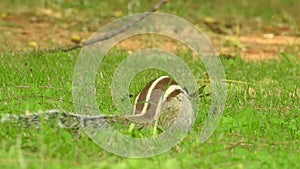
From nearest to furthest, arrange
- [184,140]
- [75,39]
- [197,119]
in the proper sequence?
[184,140] → [197,119] → [75,39]

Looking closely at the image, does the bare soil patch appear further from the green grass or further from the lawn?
the green grass

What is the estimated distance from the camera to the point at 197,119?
15.3 feet

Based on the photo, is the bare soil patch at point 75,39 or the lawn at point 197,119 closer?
the lawn at point 197,119

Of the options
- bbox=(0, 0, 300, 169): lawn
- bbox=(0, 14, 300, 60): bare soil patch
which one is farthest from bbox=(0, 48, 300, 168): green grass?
bbox=(0, 14, 300, 60): bare soil patch

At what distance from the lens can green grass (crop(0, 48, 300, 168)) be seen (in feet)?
12.5

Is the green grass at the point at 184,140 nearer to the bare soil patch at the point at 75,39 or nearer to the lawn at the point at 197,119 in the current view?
the lawn at the point at 197,119

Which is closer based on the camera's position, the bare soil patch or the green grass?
the green grass

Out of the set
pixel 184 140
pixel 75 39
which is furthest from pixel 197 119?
pixel 75 39

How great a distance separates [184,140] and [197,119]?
50 centimetres

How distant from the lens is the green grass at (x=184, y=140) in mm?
3799

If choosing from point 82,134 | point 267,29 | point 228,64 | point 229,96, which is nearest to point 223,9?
point 267,29

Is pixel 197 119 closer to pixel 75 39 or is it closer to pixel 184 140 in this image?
pixel 184 140

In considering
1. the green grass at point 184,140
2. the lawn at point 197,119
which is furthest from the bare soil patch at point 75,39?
the green grass at point 184,140

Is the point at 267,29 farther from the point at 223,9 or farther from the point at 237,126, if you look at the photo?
the point at 237,126
